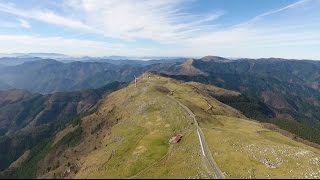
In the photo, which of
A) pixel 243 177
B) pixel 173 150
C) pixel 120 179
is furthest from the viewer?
pixel 173 150

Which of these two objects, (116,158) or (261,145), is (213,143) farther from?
(116,158)

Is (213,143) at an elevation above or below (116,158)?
above

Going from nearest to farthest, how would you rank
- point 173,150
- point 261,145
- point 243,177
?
point 243,177
point 261,145
point 173,150

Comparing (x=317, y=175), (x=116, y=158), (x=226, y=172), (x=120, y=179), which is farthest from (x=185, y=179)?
(x=116, y=158)

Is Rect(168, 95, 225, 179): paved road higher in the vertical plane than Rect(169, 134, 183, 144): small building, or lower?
higher

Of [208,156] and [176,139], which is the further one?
[176,139]

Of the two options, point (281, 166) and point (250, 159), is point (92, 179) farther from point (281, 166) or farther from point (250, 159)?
point (281, 166)

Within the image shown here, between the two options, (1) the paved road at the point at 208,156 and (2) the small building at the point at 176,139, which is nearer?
(1) the paved road at the point at 208,156

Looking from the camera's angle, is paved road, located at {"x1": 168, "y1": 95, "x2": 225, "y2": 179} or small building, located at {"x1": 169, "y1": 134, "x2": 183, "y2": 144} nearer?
paved road, located at {"x1": 168, "y1": 95, "x2": 225, "y2": 179}

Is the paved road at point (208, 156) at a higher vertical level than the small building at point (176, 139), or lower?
higher

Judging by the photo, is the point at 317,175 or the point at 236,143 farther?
the point at 236,143

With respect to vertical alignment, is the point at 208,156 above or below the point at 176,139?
above
